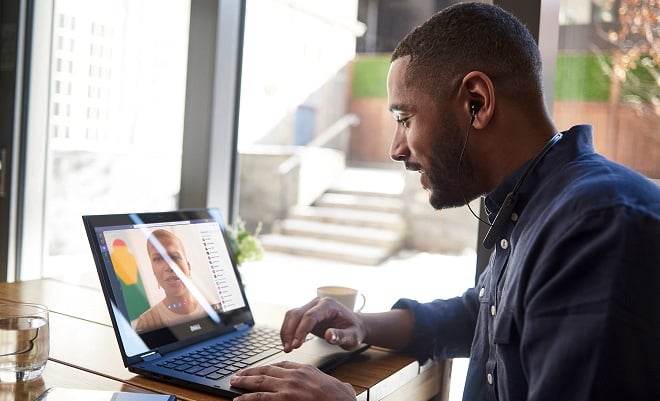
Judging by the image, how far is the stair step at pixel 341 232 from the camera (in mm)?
5426

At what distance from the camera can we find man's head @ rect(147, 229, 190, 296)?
1.19 metres

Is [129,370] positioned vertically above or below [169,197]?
below

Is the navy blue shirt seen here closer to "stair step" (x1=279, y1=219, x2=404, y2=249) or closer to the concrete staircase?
the concrete staircase

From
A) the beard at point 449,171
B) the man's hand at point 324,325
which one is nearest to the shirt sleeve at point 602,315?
the beard at point 449,171

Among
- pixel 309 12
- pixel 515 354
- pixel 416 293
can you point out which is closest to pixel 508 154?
pixel 515 354

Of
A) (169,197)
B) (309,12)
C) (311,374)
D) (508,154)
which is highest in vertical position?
(309,12)

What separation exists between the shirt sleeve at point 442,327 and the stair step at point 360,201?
4554 millimetres

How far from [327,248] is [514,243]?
4.43 m

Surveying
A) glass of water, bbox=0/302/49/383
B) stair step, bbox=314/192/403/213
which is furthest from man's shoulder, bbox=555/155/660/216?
stair step, bbox=314/192/403/213

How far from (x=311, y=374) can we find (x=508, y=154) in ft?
1.56

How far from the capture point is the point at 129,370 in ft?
3.41

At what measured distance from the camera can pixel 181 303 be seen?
1.20 meters

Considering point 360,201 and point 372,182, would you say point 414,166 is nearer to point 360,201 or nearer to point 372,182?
point 360,201

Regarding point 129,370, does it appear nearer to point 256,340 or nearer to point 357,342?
point 256,340
